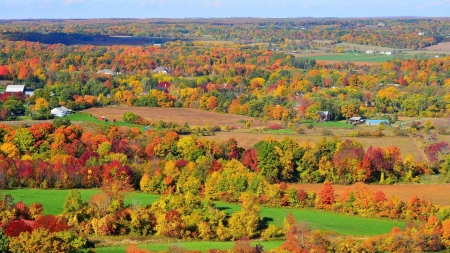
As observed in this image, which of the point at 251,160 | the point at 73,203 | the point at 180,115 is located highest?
the point at 73,203

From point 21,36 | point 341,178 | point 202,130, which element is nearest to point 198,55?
point 21,36

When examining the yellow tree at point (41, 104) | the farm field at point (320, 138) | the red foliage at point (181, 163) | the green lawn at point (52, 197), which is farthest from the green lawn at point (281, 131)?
the green lawn at point (52, 197)

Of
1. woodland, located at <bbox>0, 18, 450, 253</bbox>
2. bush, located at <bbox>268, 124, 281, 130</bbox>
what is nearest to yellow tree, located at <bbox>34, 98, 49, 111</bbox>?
woodland, located at <bbox>0, 18, 450, 253</bbox>

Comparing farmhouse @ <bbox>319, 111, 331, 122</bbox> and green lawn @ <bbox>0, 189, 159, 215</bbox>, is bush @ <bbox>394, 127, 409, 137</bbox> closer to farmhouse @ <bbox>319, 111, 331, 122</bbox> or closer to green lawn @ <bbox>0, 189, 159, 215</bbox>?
farmhouse @ <bbox>319, 111, 331, 122</bbox>

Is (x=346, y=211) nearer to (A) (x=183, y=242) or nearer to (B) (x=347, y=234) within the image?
(B) (x=347, y=234)

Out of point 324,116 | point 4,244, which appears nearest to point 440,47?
point 324,116

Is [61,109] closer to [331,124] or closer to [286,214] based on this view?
[331,124]

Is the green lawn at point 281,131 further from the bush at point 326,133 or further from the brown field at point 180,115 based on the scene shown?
the brown field at point 180,115
